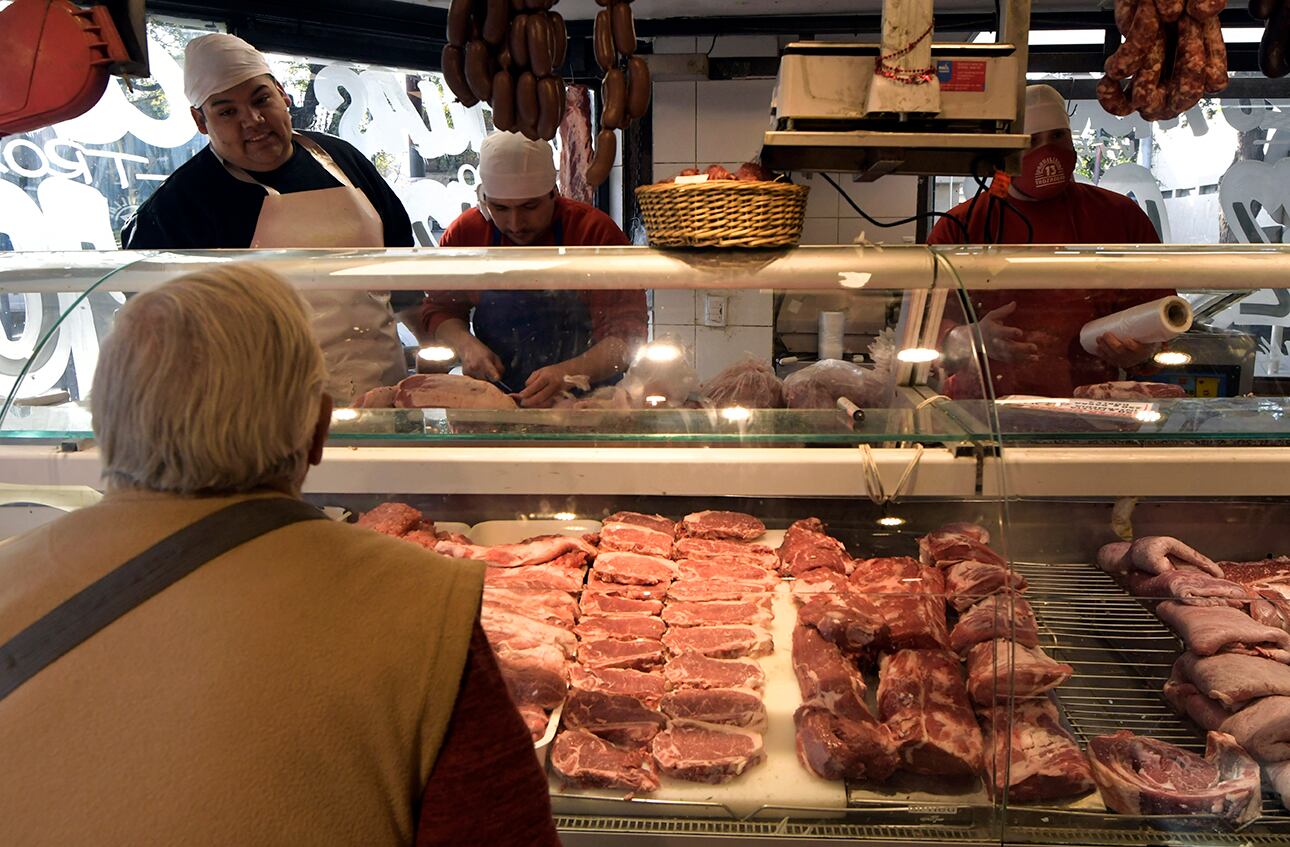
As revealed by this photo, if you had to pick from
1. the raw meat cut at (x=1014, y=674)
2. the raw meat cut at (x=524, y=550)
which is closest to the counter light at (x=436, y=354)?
the raw meat cut at (x=524, y=550)

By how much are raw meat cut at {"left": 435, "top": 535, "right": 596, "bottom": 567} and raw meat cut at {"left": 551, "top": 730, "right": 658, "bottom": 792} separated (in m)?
0.62

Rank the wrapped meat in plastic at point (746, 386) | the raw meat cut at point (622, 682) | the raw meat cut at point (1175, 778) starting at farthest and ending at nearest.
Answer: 1. the wrapped meat in plastic at point (746, 386)
2. the raw meat cut at point (622, 682)
3. the raw meat cut at point (1175, 778)

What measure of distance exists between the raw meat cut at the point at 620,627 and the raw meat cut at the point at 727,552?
0.26m

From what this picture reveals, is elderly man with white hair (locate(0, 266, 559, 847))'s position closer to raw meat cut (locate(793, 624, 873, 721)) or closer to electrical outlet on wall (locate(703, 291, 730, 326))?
raw meat cut (locate(793, 624, 873, 721))

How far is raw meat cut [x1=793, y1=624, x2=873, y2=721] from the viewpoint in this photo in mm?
2260

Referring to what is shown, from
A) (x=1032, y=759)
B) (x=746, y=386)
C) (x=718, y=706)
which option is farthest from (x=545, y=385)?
(x=1032, y=759)

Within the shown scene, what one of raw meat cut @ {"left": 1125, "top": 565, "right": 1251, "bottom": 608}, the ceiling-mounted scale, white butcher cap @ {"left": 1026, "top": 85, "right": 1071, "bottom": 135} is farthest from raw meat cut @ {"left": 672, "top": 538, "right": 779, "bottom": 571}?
white butcher cap @ {"left": 1026, "top": 85, "right": 1071, "bottom": 135}

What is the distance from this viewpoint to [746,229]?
2498mm

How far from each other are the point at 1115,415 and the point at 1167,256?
1.36 feet

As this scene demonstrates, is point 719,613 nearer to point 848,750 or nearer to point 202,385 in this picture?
point 848,750

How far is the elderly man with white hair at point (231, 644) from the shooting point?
1204mm

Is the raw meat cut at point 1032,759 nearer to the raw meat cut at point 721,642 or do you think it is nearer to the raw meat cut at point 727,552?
the raw meat cut at point 721,642

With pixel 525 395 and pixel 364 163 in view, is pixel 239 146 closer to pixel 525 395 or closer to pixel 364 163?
pixel 364 163

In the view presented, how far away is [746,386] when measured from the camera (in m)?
2.75
